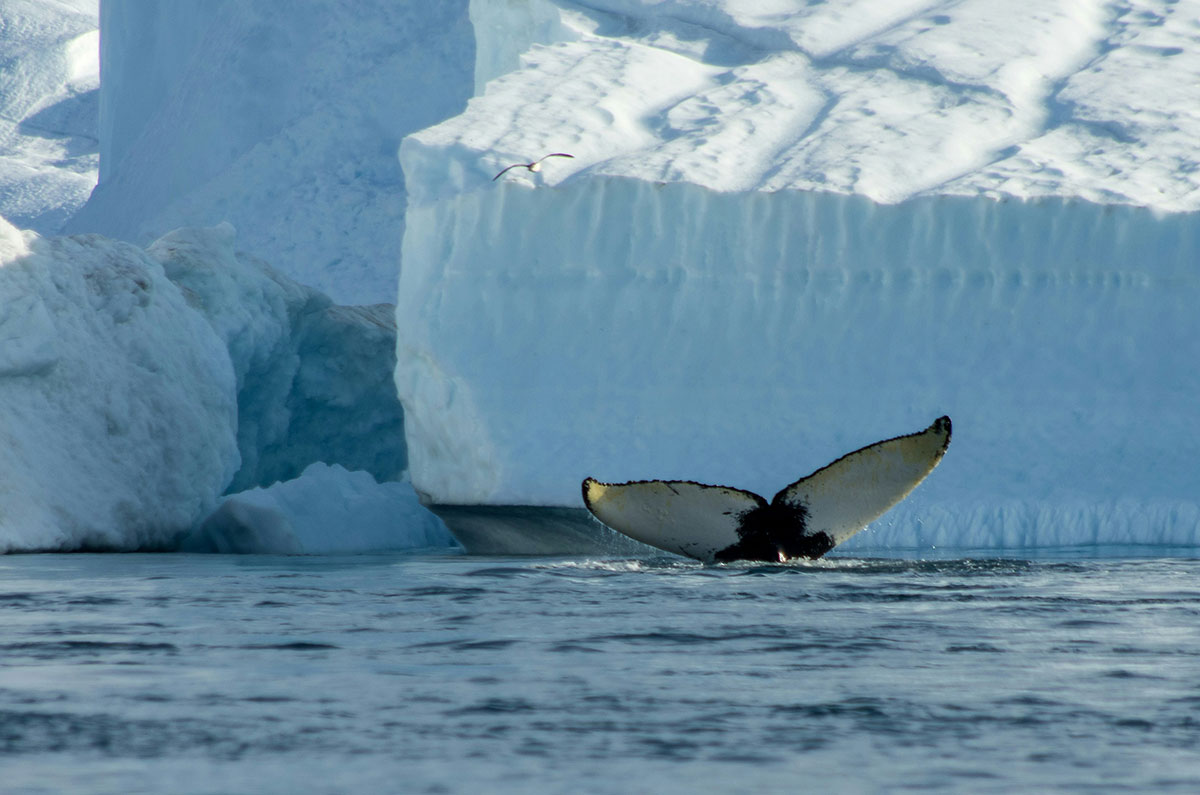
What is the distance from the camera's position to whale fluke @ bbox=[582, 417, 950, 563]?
7.41 m

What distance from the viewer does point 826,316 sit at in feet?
31.3

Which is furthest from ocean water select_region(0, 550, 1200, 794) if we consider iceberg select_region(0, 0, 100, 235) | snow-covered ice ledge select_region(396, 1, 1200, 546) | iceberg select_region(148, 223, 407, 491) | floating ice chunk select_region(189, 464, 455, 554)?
iceberg select_region(0, 0, 100, 235)

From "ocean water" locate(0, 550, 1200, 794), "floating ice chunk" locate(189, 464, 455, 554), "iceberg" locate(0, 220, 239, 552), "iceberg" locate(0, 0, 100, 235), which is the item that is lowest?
"ocean water" locate(0, 550, 1200, 794)

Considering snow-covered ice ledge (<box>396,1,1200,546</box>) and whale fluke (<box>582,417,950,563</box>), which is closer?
whale fluke (<box>582,417,950,563</box>)

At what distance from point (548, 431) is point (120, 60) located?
1819cm

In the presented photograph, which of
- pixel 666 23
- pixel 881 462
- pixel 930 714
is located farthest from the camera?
pixel 666 23

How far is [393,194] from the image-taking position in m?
20.0

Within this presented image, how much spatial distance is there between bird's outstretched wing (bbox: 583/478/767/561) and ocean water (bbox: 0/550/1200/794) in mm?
922

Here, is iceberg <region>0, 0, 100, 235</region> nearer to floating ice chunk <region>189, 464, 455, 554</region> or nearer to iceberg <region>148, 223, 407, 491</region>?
iceberg <region>148, 223, 407, 491</region>

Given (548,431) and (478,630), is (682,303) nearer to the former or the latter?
(548,431)

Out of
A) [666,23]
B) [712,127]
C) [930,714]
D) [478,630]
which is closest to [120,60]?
[666,23]

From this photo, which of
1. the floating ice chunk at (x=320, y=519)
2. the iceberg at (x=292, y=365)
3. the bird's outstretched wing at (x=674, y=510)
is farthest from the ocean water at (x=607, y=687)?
the iceberg at (x=292, y=365)

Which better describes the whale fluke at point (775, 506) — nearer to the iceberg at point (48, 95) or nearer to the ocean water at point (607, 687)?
the ocean water at point (607, 687)

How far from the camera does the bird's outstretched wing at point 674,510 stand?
739 cm
